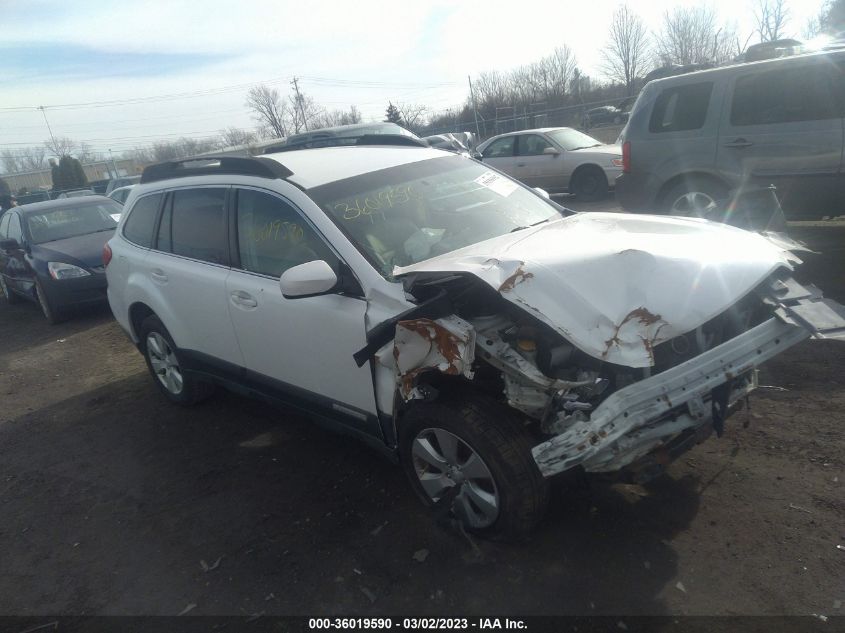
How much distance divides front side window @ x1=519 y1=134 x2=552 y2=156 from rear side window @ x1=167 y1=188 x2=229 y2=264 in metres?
9.83

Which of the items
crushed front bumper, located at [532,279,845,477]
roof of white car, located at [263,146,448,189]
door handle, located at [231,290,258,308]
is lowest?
crushed front bumper, located at [532,279,845,477]

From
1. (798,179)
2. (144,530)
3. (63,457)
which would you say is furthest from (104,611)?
(798,179)

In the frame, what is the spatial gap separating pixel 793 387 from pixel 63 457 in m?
5.36

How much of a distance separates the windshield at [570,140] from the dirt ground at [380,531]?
8968mm

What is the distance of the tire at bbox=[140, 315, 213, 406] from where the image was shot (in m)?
4.90

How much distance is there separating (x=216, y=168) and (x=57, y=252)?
19.4 feet

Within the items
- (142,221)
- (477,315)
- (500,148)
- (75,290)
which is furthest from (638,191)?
(75,290)

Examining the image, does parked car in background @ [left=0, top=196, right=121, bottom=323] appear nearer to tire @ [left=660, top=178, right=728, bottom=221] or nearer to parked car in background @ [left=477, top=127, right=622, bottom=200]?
tire @ [left=660, top=178, right=728, bottom=221]

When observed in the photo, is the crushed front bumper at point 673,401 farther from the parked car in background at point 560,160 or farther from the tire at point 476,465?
the parked car in background at point 560,160

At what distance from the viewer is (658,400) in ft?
7.82

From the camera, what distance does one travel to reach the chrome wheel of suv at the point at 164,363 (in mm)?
5004

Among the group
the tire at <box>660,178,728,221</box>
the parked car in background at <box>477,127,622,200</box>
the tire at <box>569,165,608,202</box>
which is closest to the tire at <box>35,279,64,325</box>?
the tire at <box>660,178,728,221</box>

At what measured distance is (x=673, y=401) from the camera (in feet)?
7.83

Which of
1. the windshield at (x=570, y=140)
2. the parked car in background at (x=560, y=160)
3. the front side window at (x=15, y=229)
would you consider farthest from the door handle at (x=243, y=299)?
the windshield at (x=570, y=140)
